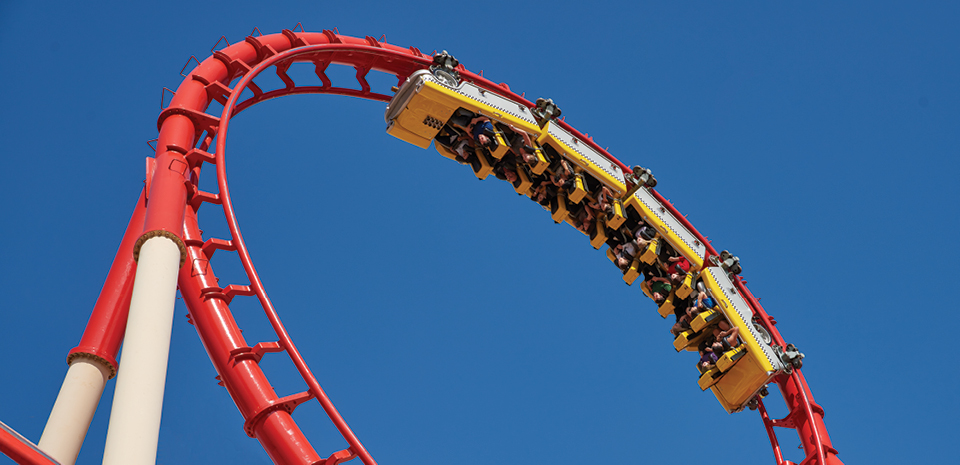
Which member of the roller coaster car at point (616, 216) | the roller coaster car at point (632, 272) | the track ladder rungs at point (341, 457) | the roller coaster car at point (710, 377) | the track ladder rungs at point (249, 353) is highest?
the roller coaster car at point (616, 216)

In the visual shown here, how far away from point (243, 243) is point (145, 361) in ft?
5.20

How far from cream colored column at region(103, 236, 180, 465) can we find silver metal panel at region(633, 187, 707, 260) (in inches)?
265

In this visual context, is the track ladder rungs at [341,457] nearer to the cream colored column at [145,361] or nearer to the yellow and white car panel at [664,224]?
the cream colored column at [145,361]

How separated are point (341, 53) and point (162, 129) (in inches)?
110

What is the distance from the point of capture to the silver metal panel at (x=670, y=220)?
37.3ft

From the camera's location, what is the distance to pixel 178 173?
696 centimetres

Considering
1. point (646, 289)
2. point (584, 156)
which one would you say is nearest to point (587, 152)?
point (584, 156)

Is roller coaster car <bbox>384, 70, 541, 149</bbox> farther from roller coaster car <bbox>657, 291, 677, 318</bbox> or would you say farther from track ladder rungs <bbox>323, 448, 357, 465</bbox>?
track ladder rungs <bbox>323, 448, 357, 465</bbox>

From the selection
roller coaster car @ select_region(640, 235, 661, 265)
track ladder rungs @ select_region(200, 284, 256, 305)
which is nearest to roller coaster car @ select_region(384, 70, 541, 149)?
roller coaster car @ select_region(640, 235, 661, 265)

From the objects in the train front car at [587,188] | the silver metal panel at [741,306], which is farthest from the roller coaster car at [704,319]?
the silver metal panel at [741,306]

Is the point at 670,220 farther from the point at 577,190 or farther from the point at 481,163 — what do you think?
the point at 481,163

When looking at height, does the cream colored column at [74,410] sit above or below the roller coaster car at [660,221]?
below

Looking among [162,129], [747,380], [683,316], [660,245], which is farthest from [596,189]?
[162,129]

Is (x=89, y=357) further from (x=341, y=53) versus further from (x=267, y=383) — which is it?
(x=341, y=53)
